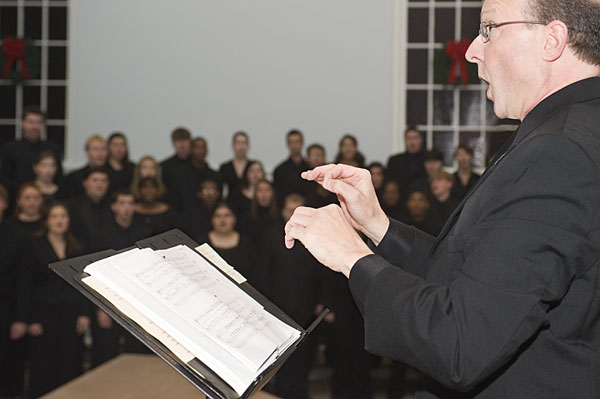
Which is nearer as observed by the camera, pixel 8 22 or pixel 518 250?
pixel 518 250

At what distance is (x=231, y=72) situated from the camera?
9.13m

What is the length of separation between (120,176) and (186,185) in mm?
695

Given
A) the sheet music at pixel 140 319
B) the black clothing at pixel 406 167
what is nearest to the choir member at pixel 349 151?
the black clothing at pixel 406 167

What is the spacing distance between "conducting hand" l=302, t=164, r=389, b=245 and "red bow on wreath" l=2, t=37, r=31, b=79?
7.93 m

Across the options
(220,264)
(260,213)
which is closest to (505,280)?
(220,264)

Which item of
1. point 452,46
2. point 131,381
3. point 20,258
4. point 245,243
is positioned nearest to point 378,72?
point 452,46

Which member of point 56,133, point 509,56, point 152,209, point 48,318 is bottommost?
point 48,318

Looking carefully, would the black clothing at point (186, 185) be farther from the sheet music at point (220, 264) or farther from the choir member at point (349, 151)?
the sheet music at point (220, 264)

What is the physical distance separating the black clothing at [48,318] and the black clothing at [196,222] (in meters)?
1.08

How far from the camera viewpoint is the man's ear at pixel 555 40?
1472mm

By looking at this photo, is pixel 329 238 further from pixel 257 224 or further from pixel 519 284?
pixel 257 224

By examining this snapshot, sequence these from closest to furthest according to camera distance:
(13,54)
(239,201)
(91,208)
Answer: (91,208) < (239,201) < (13,54)

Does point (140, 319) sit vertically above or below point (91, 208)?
above

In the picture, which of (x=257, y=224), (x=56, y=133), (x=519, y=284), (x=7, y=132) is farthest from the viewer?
(x=7, y=132)
